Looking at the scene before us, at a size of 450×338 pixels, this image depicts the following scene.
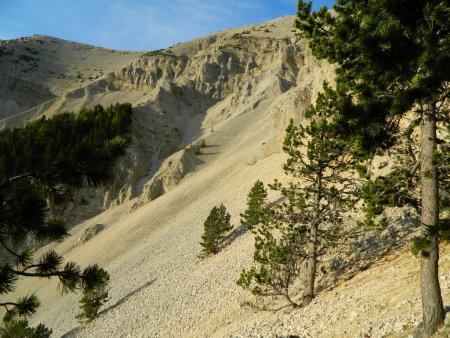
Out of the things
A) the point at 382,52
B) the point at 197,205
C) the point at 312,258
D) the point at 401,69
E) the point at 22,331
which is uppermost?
the point at 382,52

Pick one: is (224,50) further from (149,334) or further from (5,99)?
(149,334)

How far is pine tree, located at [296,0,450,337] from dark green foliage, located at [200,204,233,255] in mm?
20607

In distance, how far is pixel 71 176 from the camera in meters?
5.43

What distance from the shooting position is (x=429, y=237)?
7469 millimetres

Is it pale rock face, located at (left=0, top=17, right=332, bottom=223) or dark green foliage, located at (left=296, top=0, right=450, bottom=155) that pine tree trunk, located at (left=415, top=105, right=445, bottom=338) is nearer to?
dark green foliage, located at (left=296, top=0, right=450, bottom=155)

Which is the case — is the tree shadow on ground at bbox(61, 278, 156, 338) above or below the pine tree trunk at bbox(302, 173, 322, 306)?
below

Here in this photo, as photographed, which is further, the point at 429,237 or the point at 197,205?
the point at 197,205

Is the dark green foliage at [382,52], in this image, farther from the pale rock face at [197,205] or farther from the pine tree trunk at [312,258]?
the pine tree trunk at [312,258]

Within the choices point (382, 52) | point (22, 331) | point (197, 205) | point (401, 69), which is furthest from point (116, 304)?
point (382, 52)

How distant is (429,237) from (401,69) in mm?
3542

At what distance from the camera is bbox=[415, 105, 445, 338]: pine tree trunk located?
24.1ft

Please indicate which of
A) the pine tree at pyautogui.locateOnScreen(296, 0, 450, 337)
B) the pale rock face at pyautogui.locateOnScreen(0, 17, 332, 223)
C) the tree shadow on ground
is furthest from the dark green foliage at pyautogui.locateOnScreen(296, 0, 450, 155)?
the pale rock face at pyautogui.locateOnScreen(0, 17, 332, 223)

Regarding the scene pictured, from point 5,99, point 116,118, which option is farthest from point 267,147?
point 5,99

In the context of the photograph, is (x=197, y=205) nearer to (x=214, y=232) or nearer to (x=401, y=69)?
(x=214, y=232)
